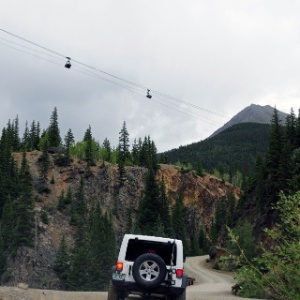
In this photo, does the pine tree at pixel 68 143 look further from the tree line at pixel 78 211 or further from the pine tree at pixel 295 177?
the pine tree at pixel 295 177

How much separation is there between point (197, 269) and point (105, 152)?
297ft

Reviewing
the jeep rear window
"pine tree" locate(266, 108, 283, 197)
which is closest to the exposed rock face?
"pine tree" locate(266, 108, 283, 197)

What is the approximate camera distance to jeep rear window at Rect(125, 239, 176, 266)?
13.1 m

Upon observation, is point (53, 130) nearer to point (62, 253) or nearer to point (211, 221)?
point (211, 221)

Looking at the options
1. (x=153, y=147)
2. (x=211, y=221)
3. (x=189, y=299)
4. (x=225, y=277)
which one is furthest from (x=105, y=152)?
(x=189, y=299)

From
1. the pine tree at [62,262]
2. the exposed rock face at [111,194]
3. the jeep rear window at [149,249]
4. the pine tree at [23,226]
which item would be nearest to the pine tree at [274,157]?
the pine tree at [62,262]

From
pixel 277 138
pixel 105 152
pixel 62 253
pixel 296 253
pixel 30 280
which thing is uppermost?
pixel 105 152

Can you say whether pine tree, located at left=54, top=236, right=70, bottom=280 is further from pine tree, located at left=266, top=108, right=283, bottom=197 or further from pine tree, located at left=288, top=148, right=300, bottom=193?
pine tree, located at left=288, top=148, right=300, bottom=193

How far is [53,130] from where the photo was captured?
15188 cm

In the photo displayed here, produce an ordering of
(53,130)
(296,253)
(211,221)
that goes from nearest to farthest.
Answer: (296,253) < (211,221) < (53,130)

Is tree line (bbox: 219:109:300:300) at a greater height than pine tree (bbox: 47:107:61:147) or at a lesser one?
lesser

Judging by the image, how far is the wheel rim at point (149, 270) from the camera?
40.4 feet

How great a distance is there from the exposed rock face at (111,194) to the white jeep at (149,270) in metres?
84.1

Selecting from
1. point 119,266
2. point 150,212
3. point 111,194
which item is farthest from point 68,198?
point 119,266
